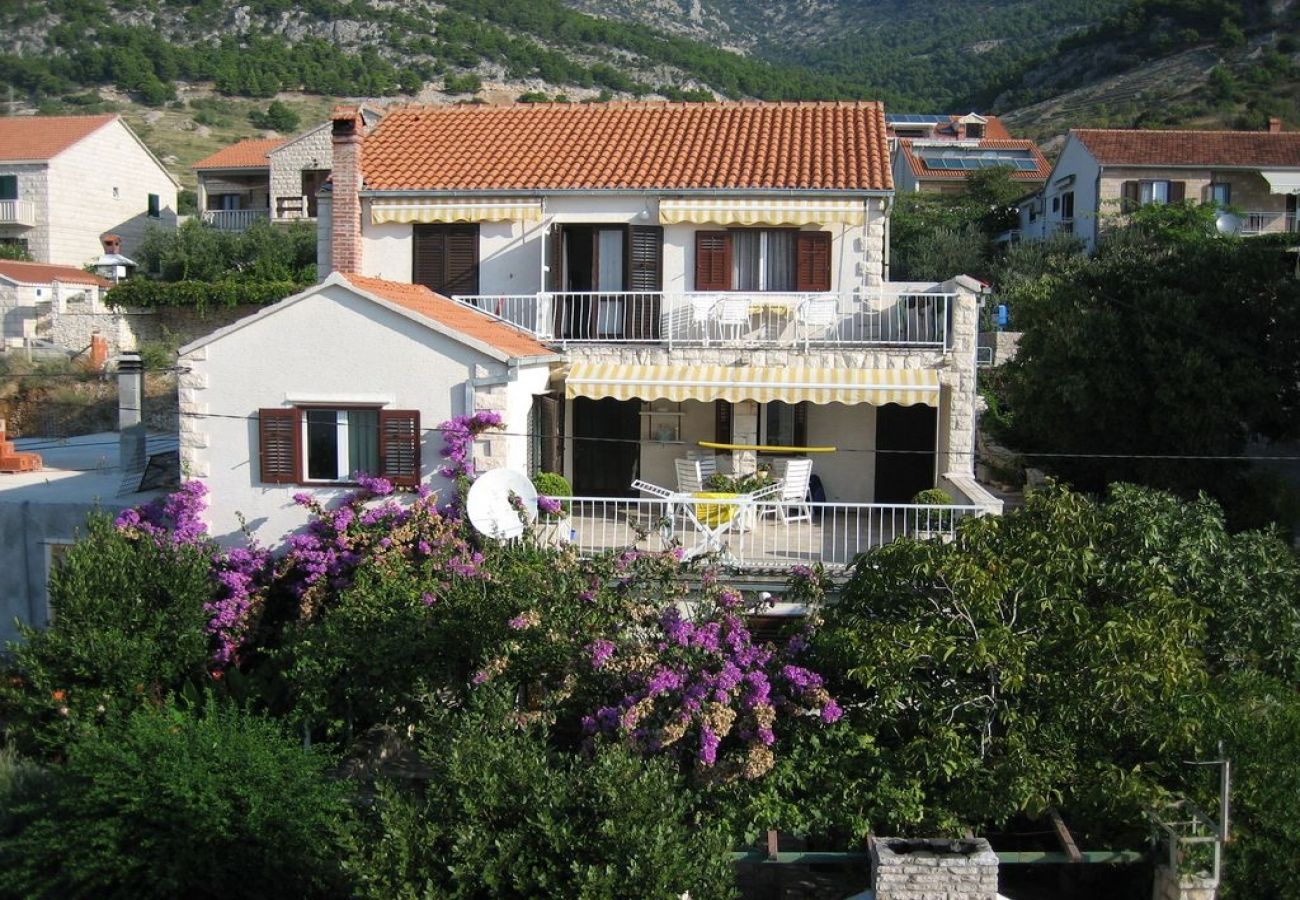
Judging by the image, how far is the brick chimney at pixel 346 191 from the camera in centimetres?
2330

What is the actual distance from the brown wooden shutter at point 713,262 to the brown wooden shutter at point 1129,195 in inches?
1419

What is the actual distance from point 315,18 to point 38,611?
3951 inches

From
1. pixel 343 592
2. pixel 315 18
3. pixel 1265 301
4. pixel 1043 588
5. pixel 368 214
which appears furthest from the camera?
pixel 315 18

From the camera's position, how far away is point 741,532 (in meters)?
16.9

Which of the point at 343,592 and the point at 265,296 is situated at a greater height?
the point at 265,296

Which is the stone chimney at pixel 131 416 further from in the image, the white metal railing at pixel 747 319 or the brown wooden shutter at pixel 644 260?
the brown wooden shutter at pixel 644 260

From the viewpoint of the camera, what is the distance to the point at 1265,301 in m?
22.3

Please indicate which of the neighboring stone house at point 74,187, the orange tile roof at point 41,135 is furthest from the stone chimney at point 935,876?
the orange tile roof at point 41,135

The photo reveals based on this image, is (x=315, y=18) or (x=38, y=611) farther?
(x=315, y=18)

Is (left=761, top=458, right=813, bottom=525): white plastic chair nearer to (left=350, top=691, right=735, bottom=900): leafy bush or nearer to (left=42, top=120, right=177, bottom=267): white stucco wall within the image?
(left=350, top=691, right=735, bottom=900): leafy bush

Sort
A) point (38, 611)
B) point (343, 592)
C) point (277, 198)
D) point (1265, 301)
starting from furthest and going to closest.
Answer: point (277, 198) < point (1265, 301) < point (38, 611) < point (343, 592)

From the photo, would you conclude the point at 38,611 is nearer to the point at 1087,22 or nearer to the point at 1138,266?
the point at 1138,266

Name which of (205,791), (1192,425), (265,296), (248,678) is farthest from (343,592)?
(265,296)

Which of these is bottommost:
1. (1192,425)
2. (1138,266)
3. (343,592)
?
(343,592)
